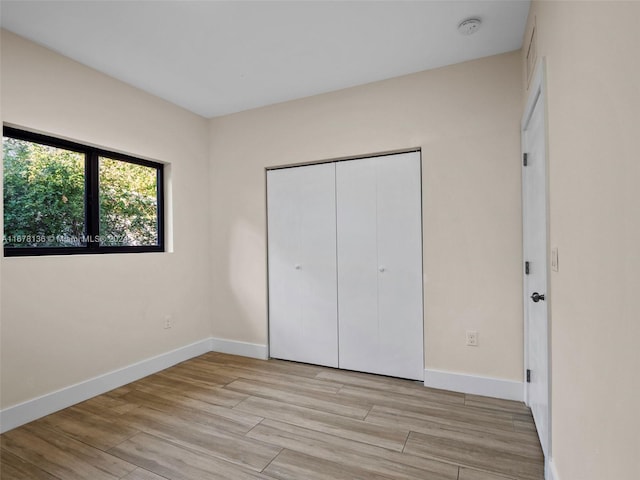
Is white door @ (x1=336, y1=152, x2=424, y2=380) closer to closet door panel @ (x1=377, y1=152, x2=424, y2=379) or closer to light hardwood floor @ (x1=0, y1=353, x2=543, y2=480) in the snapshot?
closet door panel @ (x1=377, y1=152, x2=424, y2=379)

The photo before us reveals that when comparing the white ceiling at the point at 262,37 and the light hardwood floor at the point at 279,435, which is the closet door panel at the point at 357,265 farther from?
the white ceiling at the point at 262,37

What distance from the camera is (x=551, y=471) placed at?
1.59 meters

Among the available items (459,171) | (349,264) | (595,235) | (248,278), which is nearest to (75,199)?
(248,278)

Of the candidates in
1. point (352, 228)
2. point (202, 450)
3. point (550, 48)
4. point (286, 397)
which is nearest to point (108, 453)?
point (202, 450)

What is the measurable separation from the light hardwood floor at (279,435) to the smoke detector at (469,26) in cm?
261

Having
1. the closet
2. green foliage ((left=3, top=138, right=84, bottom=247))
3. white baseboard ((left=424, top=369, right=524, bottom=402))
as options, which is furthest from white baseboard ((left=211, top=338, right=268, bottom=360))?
green foliage ((left=3, top=138, right=84, bottom=247))

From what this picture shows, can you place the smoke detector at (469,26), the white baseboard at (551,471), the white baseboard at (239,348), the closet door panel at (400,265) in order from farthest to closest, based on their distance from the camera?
the white baseboard at (239,348) < the closet door panel at (400,265) < the smoke detector at (469,26) < the white baseboard at (551,471)

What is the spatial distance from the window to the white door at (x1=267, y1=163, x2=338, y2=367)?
3.94 feet

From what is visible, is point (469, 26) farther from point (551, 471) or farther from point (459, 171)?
point (551, 471)

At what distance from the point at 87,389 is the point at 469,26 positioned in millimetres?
3840

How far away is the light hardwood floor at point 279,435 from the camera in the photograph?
6.03 feet

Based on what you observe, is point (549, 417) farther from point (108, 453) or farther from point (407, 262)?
point (108, 453)

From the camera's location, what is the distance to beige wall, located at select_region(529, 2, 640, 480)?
795 mm

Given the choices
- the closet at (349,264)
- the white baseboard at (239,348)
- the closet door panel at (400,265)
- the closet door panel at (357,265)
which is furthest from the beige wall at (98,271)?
the closet door panel at (400,265)
